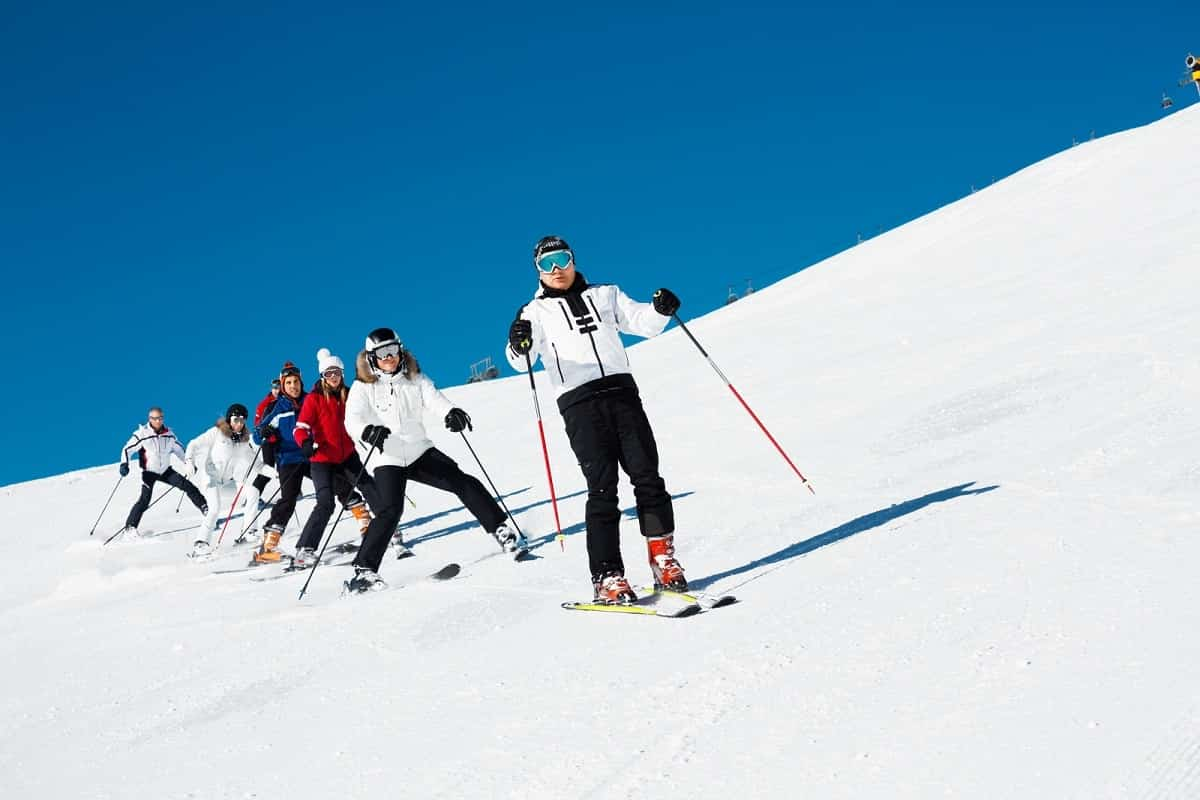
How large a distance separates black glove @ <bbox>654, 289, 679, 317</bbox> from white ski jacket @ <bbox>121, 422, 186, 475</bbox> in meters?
10.5

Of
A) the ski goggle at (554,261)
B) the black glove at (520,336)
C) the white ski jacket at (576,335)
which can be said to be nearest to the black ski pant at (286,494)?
the white ski jacket at (576,335)

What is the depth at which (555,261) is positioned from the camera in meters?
5.35

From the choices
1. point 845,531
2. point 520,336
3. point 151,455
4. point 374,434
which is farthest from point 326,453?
point 151,455

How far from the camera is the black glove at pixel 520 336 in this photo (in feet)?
17.2


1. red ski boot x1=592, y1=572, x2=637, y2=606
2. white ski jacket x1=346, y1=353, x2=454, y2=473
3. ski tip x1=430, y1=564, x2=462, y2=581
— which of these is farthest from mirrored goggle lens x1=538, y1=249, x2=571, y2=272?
ski tip x1=430, y1=564, x2=462, y2=581

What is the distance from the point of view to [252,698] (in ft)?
14.0

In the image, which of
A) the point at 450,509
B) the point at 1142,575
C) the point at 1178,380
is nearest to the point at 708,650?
the point at 1142,575

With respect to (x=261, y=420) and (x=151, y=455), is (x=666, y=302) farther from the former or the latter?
(x=151, y=455)

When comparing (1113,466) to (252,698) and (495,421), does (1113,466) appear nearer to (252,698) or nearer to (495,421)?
(252,698)

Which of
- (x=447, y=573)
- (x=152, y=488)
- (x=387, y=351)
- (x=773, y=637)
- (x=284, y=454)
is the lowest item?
(x=773, y=637)

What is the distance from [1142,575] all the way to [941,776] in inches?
77.7

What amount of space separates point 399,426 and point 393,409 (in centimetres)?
14

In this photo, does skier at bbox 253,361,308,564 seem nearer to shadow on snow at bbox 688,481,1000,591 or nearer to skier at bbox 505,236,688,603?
skier at bbox 505,236,688,603

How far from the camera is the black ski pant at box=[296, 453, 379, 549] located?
343 inches
